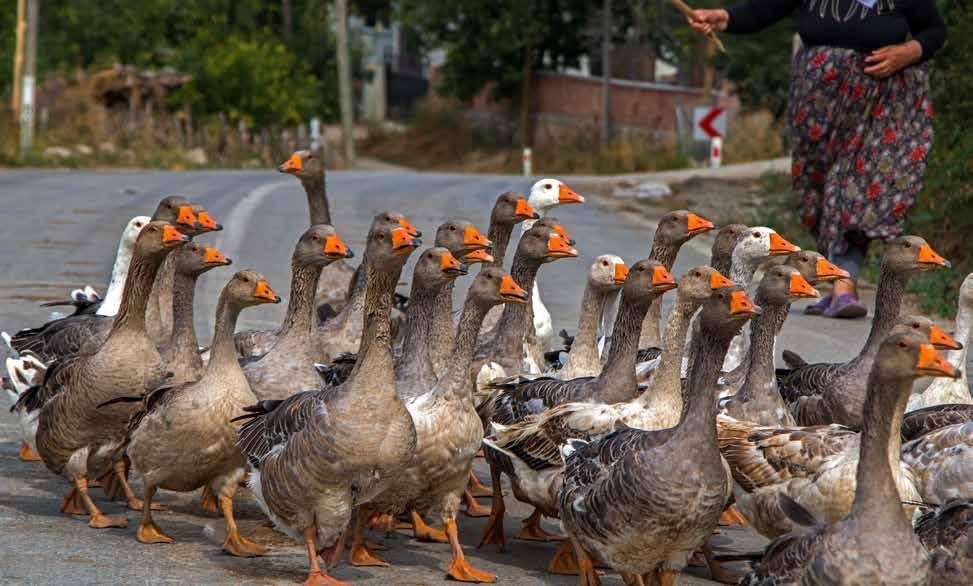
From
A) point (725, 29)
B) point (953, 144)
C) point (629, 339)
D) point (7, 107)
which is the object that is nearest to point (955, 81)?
point (953, 144)

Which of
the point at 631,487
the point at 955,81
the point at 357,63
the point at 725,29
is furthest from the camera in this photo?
the point at 357,63

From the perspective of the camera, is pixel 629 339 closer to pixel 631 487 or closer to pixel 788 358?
pixel 788 358

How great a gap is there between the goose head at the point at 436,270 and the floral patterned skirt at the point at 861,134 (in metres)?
5.26

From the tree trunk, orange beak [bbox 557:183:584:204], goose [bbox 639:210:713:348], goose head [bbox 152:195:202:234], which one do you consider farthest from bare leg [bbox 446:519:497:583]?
the tree trunk

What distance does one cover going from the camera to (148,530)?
22.3 feet

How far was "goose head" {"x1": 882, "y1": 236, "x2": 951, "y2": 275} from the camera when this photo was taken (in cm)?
844

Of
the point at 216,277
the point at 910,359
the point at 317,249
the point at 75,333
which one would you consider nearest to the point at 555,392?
the point at 317,249

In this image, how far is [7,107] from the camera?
41.6 metres

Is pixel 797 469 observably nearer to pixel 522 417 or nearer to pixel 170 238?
pixel 522 417

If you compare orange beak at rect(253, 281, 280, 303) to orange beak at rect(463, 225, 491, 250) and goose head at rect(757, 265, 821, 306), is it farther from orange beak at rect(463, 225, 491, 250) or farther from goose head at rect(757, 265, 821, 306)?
goose head at rect(757, 265, 821, 306)

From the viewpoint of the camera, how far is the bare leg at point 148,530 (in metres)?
6.75

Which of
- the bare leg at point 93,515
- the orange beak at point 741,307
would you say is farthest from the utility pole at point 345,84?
the orange beak at point 741,307

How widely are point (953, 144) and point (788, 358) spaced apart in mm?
Answer: 8801

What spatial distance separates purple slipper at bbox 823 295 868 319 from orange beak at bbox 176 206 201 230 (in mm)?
5576
